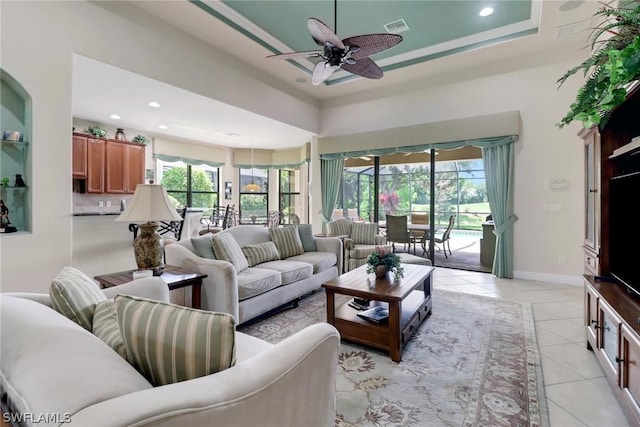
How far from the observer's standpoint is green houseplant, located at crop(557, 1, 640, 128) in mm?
1343

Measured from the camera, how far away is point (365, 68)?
3271 millimetres

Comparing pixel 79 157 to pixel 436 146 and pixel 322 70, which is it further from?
pixel 436 146

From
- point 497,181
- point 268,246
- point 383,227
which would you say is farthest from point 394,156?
point 268,246

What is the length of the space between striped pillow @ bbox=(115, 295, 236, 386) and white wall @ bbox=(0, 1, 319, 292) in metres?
2.78

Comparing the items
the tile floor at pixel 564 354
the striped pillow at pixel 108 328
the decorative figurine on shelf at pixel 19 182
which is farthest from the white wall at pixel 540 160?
the decorative figurine on shelf at pixel 19 182

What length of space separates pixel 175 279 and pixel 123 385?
6.14 ft

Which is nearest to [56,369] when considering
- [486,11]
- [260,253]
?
[260,253]

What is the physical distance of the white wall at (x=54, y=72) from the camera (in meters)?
2.71

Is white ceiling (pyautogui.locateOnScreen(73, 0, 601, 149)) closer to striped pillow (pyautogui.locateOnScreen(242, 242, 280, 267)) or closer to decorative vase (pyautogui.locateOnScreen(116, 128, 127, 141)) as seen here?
decorative vase (pyautogui.locateOnScreen(116, 128, 127, 141))

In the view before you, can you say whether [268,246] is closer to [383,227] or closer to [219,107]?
[219,107]

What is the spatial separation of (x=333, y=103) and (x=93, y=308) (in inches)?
242

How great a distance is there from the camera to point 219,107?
477 cm

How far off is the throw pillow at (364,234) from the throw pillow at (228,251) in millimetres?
2511

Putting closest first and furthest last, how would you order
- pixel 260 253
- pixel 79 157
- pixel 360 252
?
pixel 260 253 → pixel 360 252 → pixel 79 157
